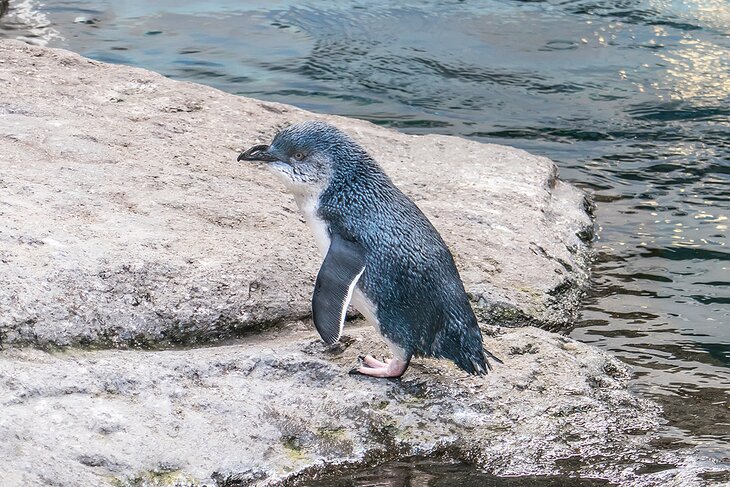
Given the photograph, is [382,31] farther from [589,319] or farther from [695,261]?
[589,319]

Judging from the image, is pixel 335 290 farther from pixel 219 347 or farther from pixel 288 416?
pixel 219 347

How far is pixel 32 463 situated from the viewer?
11.4 feet

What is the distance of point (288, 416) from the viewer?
4.02 meters

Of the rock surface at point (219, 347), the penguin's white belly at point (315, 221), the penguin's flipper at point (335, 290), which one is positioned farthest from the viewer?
the penguin's white belly at point (315, 221)

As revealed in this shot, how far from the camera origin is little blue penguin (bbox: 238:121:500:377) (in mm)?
4156

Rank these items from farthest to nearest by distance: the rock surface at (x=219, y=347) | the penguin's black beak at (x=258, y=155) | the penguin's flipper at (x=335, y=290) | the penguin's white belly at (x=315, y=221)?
1. the penguin's black beak at (x=258, y=155)
2. the penguin's white belly at (x=315, y=221)
3. the penguin's flipper at (x=335, y=290)
4. the rock surface at (x=219, y=347)

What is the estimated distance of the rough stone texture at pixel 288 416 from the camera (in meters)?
3.65

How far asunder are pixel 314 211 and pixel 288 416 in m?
0.84

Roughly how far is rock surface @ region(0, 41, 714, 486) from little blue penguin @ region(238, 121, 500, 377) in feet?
0.61

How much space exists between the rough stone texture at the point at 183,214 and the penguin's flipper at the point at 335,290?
1.88 feet

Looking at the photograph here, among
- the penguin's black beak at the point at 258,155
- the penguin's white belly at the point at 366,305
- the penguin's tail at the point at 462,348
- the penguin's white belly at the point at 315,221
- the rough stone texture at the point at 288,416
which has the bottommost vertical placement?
the rough stone texture at the point at 288,416

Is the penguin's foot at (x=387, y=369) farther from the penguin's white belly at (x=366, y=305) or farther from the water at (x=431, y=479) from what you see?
the water at (x=431, y=479)

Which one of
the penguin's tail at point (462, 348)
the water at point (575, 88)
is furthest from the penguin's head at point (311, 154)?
the water at point (575, 88)

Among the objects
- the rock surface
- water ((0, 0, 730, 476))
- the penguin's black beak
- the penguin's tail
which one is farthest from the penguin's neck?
water ((0, 0, 730, 476))
